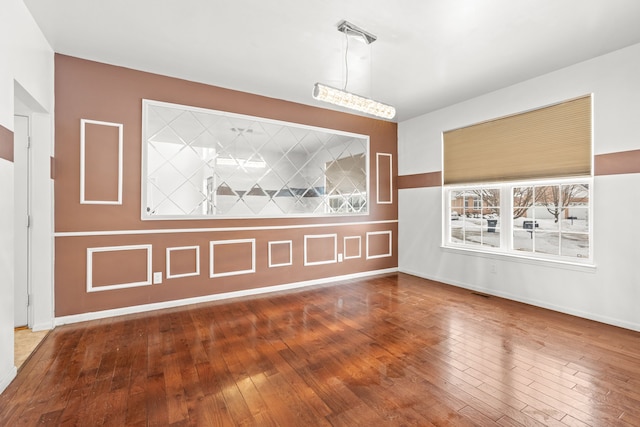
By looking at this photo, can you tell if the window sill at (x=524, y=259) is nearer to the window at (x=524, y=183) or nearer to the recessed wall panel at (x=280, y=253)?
the window at (x=524, y=183)

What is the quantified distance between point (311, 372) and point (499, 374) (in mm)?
1403

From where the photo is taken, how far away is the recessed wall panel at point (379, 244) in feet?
17.3

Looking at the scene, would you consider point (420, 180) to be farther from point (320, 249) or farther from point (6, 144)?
point (6, 144)

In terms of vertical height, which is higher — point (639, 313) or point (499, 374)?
Answer: point (639, 313)

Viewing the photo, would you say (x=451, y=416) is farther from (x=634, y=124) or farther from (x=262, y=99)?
(x=262, y=99)

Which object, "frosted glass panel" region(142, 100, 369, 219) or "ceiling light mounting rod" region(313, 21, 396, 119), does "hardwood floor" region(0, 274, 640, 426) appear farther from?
"ceiling light mounting rod" region(313, 21, 396, 119)

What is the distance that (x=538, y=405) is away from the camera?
6.06 feet

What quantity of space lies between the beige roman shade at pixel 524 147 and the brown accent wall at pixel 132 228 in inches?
101

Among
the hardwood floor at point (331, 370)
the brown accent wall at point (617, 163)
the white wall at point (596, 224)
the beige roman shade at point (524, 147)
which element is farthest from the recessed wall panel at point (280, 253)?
the brown accent wall at point (617, 163)

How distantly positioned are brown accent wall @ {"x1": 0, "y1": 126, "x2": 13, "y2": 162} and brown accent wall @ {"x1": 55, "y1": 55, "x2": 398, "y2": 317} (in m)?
1.03

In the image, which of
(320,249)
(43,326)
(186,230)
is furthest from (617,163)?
(43,326)

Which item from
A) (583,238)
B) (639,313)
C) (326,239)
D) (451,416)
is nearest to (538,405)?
(451,416)

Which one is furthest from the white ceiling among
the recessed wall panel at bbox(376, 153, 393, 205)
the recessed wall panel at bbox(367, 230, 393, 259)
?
the recessed wall panel at bbox(367, 230, 393, 259)

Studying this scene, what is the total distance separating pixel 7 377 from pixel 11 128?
5.75 feet
